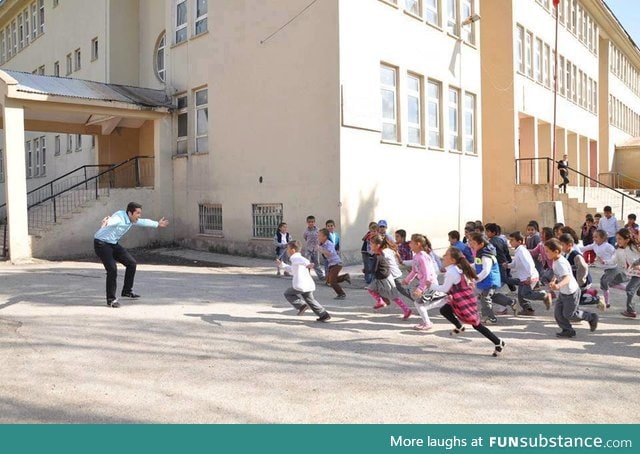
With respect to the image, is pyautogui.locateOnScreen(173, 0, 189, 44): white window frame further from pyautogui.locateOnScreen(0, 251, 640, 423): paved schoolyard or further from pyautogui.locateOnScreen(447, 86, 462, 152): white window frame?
pyautogui.locateOnScreen(0, 251, 640, 423): paved schoolyard

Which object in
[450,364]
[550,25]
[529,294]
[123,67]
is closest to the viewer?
[450,364]

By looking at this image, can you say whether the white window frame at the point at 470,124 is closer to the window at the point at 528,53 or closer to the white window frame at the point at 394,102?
the white window frame at the point at 394,102

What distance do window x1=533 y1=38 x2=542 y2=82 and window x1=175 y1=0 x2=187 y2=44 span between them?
593 inches

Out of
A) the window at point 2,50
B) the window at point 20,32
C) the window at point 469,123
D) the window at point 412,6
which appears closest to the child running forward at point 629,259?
the window at point 412,6

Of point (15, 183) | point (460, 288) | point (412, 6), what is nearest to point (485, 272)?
point (460, 288)

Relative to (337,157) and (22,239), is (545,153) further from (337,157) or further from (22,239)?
(22,239)

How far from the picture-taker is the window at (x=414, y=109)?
18344 millimetres

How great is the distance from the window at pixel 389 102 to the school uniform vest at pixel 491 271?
928 cm

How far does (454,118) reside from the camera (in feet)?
67.8

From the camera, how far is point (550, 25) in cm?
2828

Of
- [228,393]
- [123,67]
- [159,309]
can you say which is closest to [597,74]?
[123,67]

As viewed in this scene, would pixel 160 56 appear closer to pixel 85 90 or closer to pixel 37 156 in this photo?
pixel 85 90

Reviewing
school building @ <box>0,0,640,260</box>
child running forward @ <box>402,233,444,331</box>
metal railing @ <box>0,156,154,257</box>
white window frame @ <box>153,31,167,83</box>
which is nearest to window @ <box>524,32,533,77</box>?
school building @ <box>0,0,640,260</box>

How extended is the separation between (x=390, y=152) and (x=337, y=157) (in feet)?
7.87
